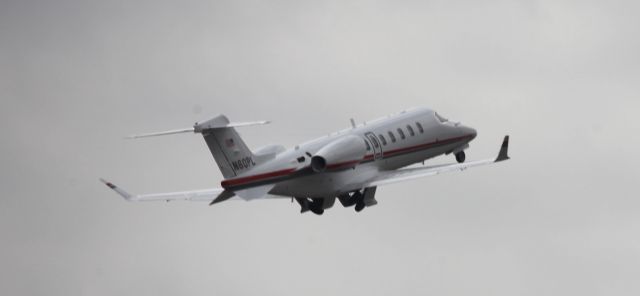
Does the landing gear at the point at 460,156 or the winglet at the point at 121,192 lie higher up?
the winglet at the point at 121,192

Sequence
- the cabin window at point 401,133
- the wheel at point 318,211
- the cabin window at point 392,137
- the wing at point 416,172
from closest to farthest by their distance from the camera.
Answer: the wing at point 416,172, the wheel at point 318,211, the cabin window at point 392,137, the cabin window at point 401,133

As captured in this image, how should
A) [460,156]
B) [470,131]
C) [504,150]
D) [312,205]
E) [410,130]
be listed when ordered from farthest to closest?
[470,131] → [460,156] → [410,130] → [312,205] → [504,150]

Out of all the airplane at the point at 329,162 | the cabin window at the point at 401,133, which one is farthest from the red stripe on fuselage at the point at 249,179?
the cabin window at the point at 401,133

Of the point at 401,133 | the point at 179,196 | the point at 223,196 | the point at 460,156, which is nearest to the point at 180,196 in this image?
the point at 179,196

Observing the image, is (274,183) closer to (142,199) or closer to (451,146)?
(142,199)

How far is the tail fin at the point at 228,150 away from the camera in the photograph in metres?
79.6

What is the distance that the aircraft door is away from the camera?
84.8 meters

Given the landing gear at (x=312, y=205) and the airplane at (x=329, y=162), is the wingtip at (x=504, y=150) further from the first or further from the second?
the landing gear at (x=312, y=205)

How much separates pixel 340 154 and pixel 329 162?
105 centimetres

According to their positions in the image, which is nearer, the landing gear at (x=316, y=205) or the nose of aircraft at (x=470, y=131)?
the landing gear at (x=316, y=205)

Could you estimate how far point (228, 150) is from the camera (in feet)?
262

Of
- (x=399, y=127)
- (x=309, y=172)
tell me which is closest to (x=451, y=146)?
(x=399, y=127)

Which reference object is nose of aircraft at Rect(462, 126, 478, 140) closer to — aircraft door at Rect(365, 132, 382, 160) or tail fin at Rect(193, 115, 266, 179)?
aircraft door at Rect(365, 132, 382, 160)

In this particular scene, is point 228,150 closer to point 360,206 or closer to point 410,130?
point 360,206
